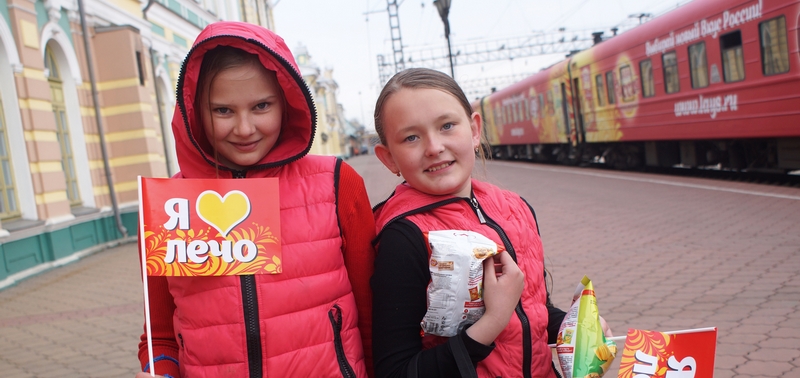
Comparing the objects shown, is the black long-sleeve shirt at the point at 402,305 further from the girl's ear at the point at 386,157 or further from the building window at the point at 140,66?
the building window at the point at 140,66

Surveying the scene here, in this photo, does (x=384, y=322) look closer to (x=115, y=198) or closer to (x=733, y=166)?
(x=115, y=198)

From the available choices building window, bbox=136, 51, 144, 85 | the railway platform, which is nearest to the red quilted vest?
the railway platform

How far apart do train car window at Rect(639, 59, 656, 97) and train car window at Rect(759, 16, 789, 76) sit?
152 inches

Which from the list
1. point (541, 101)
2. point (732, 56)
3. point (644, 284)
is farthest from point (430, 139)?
point (541, 101)

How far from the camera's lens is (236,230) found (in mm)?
1729

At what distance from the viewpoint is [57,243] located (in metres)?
9.88

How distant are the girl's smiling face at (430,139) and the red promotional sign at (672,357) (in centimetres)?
59

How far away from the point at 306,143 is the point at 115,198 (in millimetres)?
11087

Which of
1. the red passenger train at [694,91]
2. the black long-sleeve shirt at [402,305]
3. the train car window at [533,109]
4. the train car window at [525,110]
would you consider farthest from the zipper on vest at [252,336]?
the train car window at [525,110]

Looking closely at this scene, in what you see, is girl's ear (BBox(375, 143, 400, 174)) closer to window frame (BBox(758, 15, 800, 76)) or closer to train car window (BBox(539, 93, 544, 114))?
window frame (BBox(758, 15, 800, 76))

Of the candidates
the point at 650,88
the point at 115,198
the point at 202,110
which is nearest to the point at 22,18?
the point at 115,198

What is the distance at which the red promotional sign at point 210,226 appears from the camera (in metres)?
1.68

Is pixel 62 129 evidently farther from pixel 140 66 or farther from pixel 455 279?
pixel 455 279

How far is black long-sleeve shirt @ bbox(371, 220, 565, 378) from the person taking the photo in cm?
164
